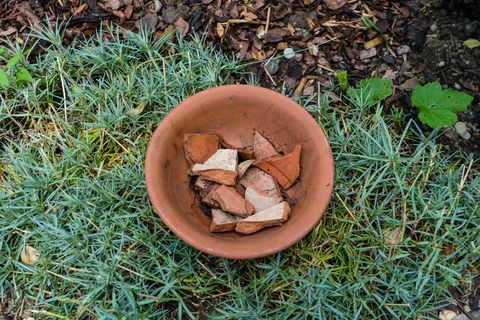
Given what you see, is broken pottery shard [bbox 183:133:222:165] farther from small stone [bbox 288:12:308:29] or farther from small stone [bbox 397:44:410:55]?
small stone [bbox 397:44:410:55]

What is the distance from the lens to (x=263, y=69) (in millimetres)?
2609

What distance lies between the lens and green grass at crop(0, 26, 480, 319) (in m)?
2.05

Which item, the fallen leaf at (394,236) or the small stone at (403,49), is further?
the small stone at (403,49)

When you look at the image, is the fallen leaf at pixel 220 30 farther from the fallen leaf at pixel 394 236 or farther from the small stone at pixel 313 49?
the fallen leaf at pixel 394 236

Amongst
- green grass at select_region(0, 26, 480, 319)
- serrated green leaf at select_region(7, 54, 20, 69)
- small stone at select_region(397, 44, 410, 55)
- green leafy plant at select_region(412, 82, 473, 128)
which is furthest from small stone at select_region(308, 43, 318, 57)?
serrated green leaf at select_region(7, 54, 20, 69)

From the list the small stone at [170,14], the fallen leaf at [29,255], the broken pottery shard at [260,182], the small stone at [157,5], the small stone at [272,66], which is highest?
the small stone at [157,5]

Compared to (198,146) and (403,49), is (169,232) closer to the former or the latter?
(198,146)

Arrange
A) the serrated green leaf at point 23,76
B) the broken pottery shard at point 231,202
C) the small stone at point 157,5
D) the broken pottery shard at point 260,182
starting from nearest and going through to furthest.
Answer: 1. the broken pottery shard at point 231,202
2. the broken pottery shard at point 260,182
3. the serrated green leaf at point 23,76
4. the small stone at point 157,5

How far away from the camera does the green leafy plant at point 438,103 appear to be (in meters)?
2.27

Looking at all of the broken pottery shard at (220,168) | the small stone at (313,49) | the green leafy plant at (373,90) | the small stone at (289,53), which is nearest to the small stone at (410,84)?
the green leafy plant at (373,90)

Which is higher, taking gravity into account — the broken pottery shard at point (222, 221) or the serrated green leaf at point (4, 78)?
the serrated green leaf at point (4, 78)

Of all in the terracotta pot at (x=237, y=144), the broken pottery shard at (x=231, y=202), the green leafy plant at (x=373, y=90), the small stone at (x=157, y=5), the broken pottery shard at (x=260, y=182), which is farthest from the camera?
the small stone at (x=157, y=5)

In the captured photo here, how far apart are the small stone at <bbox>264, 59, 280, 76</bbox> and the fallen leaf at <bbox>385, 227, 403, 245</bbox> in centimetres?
103

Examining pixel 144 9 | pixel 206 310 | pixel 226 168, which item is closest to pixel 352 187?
pixel 226 168
